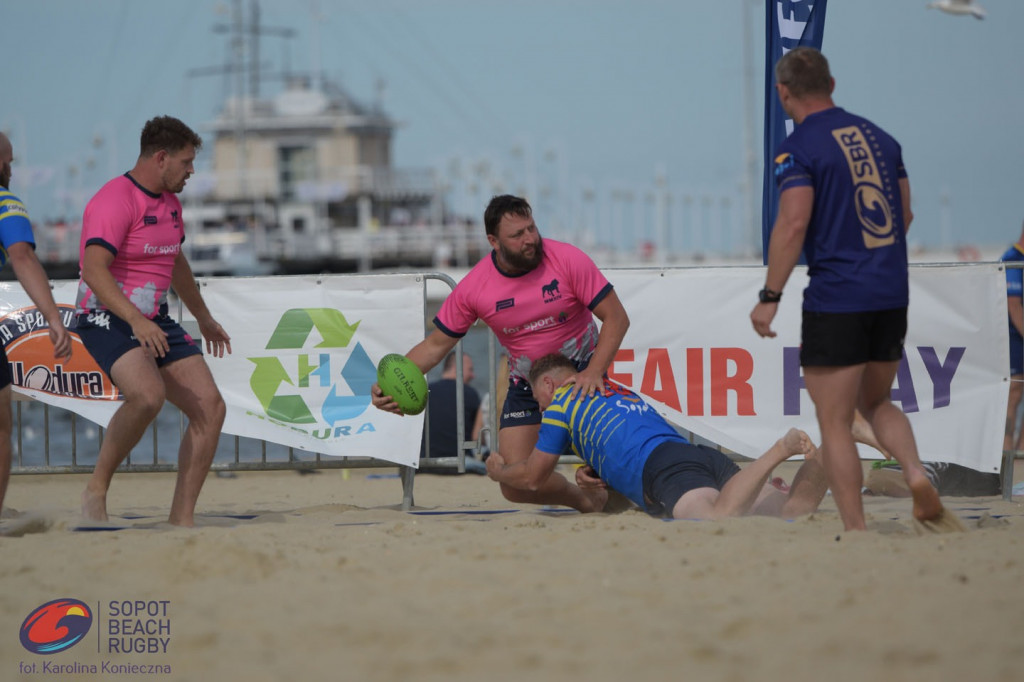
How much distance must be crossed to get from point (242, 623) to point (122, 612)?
1.64 ft

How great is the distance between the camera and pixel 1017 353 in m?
7.59

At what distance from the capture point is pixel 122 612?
3.45 meters

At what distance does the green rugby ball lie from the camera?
5.75 m

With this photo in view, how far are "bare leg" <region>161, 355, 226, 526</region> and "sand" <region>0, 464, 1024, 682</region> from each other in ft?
1.18

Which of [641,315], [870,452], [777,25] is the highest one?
[777,25]

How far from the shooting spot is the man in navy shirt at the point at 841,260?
4340mm

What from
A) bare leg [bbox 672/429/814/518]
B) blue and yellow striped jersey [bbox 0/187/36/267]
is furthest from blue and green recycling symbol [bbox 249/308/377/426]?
bare leg [bbox 672/429/814/518]

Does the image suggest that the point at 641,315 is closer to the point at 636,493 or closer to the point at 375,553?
the point at 636,493

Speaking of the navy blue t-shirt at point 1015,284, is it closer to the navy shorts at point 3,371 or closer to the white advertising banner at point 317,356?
the white advertising banner at point 317,356

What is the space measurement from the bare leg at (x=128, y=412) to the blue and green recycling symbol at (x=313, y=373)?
5.68 ft

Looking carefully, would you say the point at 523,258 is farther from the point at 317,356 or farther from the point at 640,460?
the point at 317,356

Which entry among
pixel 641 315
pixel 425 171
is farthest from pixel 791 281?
pixel 425 171

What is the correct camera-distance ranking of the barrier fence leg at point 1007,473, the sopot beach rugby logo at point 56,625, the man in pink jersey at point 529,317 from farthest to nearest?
the barrier fence leg at point 1007,473
the man in pink jersey at point 529,317
the sopot beach rugby logo at point 56,625

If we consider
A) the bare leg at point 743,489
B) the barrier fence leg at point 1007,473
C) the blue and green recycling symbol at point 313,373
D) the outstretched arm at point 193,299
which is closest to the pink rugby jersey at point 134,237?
the outstretched arm at point 193,299
